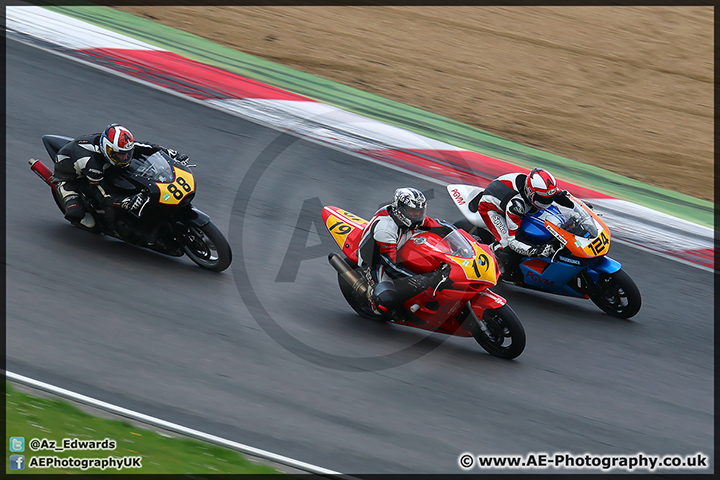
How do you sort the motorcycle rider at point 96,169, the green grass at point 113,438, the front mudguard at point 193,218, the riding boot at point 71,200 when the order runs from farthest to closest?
the riding boot at point 71,200
the front mudguard at point 193,218
the motorcycle rider at point 96,169
the green grass at point 113,438

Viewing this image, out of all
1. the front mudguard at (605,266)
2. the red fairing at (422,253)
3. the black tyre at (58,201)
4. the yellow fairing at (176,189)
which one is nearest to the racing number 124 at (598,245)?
the front mudguard at (605,266)

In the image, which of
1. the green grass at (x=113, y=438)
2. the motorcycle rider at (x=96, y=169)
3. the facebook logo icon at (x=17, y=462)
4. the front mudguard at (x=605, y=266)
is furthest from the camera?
the front mudguard at (x=605, y=266)

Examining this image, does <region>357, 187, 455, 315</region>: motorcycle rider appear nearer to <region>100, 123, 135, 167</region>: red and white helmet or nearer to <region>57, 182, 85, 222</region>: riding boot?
<region>100, 123, 135, 167</region>: red and white helmet

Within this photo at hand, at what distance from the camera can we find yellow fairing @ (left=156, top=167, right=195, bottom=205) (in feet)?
27.2

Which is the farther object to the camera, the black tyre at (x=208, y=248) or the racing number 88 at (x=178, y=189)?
the black tyre at (x=208, y=248)

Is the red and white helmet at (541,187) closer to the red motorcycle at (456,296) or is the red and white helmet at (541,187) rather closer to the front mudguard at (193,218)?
the red motorcycle at (456,296)

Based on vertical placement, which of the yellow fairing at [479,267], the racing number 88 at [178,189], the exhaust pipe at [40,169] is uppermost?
the racing number 88 at [178,189]

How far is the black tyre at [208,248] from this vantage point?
8.57 meters

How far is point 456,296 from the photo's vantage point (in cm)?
796

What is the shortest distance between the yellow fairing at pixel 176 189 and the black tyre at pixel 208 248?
0.40 meters

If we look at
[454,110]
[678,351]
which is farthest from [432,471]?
[454,110]

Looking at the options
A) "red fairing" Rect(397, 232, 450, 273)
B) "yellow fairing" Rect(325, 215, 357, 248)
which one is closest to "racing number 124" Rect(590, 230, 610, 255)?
"red fairing" Rect(397, 232, 450, 273)

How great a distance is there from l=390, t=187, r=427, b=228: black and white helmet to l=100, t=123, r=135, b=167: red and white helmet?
2922mm

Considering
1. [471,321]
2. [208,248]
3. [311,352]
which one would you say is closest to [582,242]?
[471,321]
